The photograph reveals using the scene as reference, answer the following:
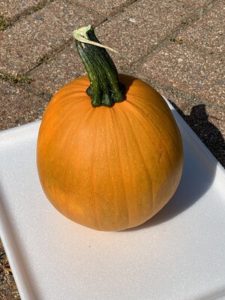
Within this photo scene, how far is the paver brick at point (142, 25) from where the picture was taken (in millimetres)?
2643

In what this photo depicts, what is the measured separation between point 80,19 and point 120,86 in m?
1.54

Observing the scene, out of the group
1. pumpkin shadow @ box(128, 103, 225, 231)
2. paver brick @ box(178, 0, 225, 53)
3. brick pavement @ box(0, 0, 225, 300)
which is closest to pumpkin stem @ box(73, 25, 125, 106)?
pumpkin shadow @ box(128, 103, 225, 231)

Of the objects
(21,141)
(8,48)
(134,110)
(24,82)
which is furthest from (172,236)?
(8,48)

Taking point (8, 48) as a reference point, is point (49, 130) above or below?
above

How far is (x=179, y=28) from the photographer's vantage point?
2.73 meters

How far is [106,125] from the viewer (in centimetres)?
133

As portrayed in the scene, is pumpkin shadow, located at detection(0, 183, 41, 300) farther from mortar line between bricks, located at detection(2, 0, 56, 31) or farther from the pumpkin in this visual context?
mortar line between bricks, located at detection(2, 0, 56, 31)

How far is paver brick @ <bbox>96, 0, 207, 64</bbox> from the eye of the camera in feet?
8.67

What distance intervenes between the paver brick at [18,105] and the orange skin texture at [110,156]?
2.84 feet

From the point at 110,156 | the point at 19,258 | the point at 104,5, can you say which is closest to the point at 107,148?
the point at 110,156

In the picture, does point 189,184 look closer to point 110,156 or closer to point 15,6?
point 110,156

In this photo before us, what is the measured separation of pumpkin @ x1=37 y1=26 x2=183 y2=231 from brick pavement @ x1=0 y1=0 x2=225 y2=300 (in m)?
0.73

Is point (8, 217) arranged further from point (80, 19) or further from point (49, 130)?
point (80, 19)

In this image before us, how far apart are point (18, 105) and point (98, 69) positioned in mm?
1123
